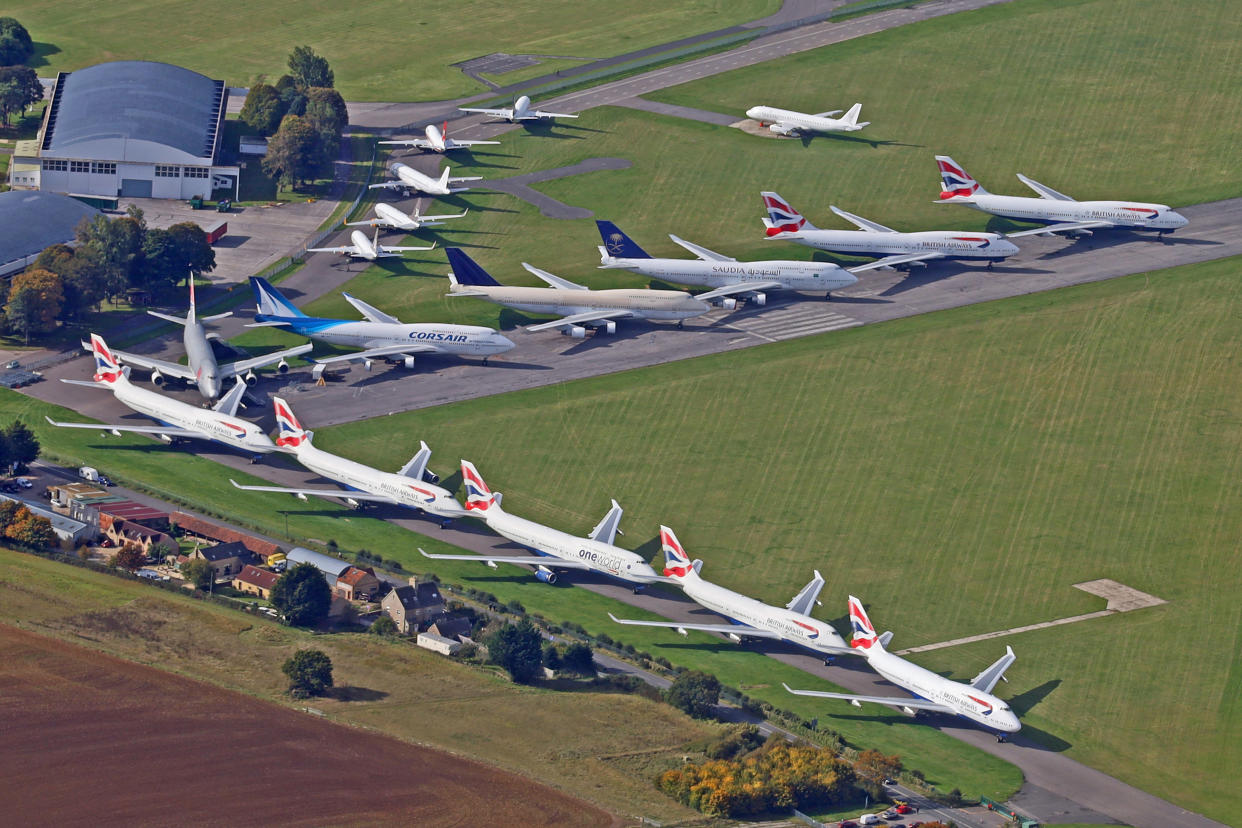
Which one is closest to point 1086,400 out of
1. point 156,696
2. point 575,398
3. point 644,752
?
point 575,398

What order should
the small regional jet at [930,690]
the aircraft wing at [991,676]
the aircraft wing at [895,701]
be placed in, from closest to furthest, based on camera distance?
the small regional jet at [930,690]
the aircraft wing at [991,676]
the aircraft wing at [895,701]

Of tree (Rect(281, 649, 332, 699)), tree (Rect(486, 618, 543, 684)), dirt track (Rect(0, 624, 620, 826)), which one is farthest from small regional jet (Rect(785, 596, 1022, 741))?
tree (Rect(281, 649, 332, 699))

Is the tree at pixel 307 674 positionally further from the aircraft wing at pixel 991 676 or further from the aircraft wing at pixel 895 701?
the aircraft wing at pixel 991 676

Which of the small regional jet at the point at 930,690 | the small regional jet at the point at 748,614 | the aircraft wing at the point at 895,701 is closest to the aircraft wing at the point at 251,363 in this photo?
the small regional jet at the point at 748,614

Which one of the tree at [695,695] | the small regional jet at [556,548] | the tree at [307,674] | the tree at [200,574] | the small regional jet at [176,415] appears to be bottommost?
the tree at [307,674]

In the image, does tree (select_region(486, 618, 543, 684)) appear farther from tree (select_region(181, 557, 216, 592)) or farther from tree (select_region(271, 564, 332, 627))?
tree (select_region(181, 557, 216, 592))

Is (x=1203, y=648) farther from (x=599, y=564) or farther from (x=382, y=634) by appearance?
(x=382, y=634)
